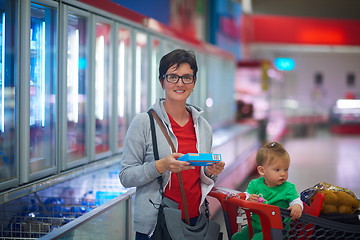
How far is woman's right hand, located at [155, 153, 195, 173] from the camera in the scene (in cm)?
240

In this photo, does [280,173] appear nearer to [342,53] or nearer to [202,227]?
[202,227]

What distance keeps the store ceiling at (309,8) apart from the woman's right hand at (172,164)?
17.3m

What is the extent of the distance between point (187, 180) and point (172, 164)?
28 cm

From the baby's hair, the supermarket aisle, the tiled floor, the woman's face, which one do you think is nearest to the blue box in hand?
the woman's face

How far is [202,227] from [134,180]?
439 millimetres

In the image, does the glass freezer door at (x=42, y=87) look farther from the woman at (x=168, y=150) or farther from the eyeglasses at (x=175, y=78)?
the eyeglasses at (x=175, y=78)

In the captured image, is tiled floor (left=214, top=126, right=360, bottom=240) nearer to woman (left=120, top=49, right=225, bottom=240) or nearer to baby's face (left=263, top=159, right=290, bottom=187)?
baby's face (left=263, top=159, right=290, bottom=187)

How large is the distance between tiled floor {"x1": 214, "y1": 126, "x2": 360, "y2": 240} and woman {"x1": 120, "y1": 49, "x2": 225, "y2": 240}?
3949 millimetres

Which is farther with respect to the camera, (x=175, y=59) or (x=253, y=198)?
(x=253, y=198)

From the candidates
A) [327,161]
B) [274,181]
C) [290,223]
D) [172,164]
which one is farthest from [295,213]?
[327,161]

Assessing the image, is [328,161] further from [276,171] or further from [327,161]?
[276,171]

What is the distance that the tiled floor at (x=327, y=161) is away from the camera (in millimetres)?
9188

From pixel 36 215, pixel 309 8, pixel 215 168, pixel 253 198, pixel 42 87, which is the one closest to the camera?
pixel 215 168

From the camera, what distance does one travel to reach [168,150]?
2.61 meters
